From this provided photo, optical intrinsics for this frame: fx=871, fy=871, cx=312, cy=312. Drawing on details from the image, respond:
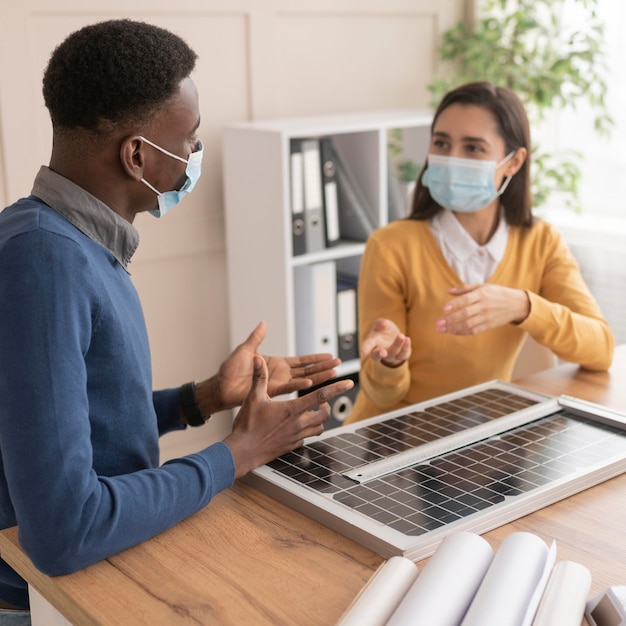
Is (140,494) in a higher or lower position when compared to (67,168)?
lower

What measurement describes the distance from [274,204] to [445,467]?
1.57 meters

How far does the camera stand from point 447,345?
2.03 meters

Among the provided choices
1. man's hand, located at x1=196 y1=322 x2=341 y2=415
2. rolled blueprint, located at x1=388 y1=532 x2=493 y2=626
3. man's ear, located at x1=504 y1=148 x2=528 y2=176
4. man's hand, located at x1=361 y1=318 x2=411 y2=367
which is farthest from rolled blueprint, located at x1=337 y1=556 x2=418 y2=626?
man's ear, located at x1=504 y1=148 x2=528 y2=176

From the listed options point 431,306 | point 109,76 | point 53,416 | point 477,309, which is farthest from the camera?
point 431,306

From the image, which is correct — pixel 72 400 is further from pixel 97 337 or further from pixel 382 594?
pixel 382 594

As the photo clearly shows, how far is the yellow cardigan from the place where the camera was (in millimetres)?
2025

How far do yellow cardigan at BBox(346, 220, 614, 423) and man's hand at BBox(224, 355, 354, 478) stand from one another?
0.65 m

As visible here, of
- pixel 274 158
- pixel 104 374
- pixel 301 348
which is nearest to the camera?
pixel 104 374

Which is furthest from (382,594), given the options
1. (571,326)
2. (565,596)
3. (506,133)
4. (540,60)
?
(540,60)

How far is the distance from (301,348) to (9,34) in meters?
1.30

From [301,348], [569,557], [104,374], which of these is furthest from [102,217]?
[301,348]

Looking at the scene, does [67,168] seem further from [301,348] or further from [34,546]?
[301,348]

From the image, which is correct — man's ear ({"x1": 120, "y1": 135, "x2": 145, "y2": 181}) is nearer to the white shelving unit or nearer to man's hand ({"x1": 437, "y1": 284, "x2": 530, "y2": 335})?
man's hand ({"x1": 437, "y1": 284, "x2": 530, "y2": 335})

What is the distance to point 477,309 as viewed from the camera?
5.80 ft
